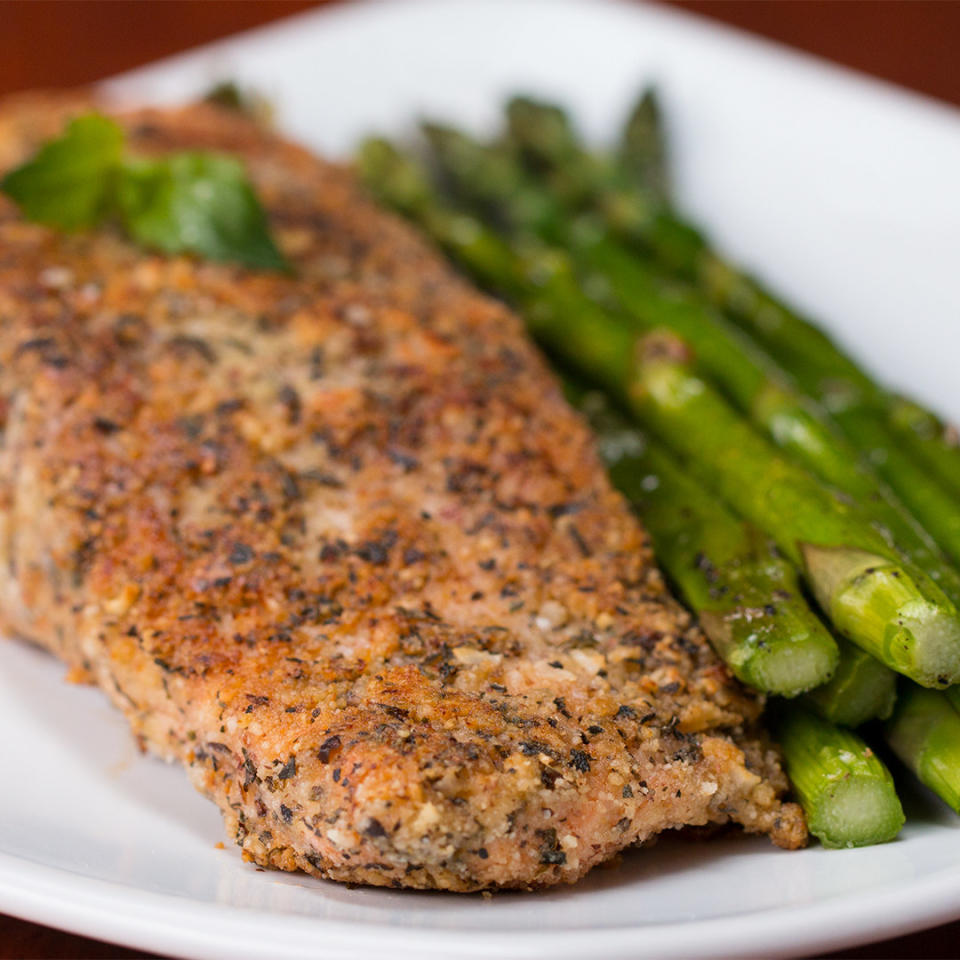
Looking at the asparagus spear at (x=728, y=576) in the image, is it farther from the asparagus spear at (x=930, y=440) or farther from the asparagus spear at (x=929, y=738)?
the asparagus spear at (x=930, y=440)

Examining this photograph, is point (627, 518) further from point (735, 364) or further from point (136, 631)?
point (136, 631)

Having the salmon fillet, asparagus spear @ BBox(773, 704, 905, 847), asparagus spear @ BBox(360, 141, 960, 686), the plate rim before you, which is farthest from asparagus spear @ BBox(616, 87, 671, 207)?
the plate rim

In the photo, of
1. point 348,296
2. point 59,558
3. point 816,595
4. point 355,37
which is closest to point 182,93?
point 355,37

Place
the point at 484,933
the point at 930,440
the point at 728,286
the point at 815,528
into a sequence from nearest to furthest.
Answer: the point at 484,933
the point at 815,528
the point at 930,440
the point at 728,286

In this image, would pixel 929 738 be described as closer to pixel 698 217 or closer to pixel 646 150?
pixel 698 217

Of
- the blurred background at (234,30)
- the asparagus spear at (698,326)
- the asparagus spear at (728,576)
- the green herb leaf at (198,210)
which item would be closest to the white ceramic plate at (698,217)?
the asparagus spear at (728,576)

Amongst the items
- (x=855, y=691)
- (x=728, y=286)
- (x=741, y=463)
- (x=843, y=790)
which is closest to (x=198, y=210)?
(x=741, y=463)
